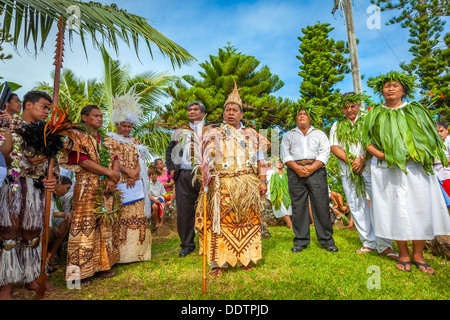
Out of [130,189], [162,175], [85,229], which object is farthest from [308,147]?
[162,175]

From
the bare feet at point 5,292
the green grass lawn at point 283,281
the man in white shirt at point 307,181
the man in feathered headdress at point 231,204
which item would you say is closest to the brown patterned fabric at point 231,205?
the man in feathered headdress at point 231,204

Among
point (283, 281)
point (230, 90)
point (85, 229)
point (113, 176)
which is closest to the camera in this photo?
point (283, 281)

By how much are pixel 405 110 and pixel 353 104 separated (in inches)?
39.1

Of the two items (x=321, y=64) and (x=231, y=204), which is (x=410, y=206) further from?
(x=321, y=64)

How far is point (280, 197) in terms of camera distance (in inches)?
258

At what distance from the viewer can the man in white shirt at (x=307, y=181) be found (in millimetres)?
4043

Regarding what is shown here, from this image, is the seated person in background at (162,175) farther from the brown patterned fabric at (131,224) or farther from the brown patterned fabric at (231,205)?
the brown patterned fabric at (231,205)

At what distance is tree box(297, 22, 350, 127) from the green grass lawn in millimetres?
18297

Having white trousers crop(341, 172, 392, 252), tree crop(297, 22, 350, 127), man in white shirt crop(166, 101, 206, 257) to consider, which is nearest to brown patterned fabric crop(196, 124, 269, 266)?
man in white shirt crop(166, 101, 206, 257)

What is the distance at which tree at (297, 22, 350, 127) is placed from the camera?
829 inches

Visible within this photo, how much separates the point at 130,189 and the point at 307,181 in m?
2.64

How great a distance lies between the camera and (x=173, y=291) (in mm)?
2676

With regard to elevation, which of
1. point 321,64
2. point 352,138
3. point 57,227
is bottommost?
point 57,227
